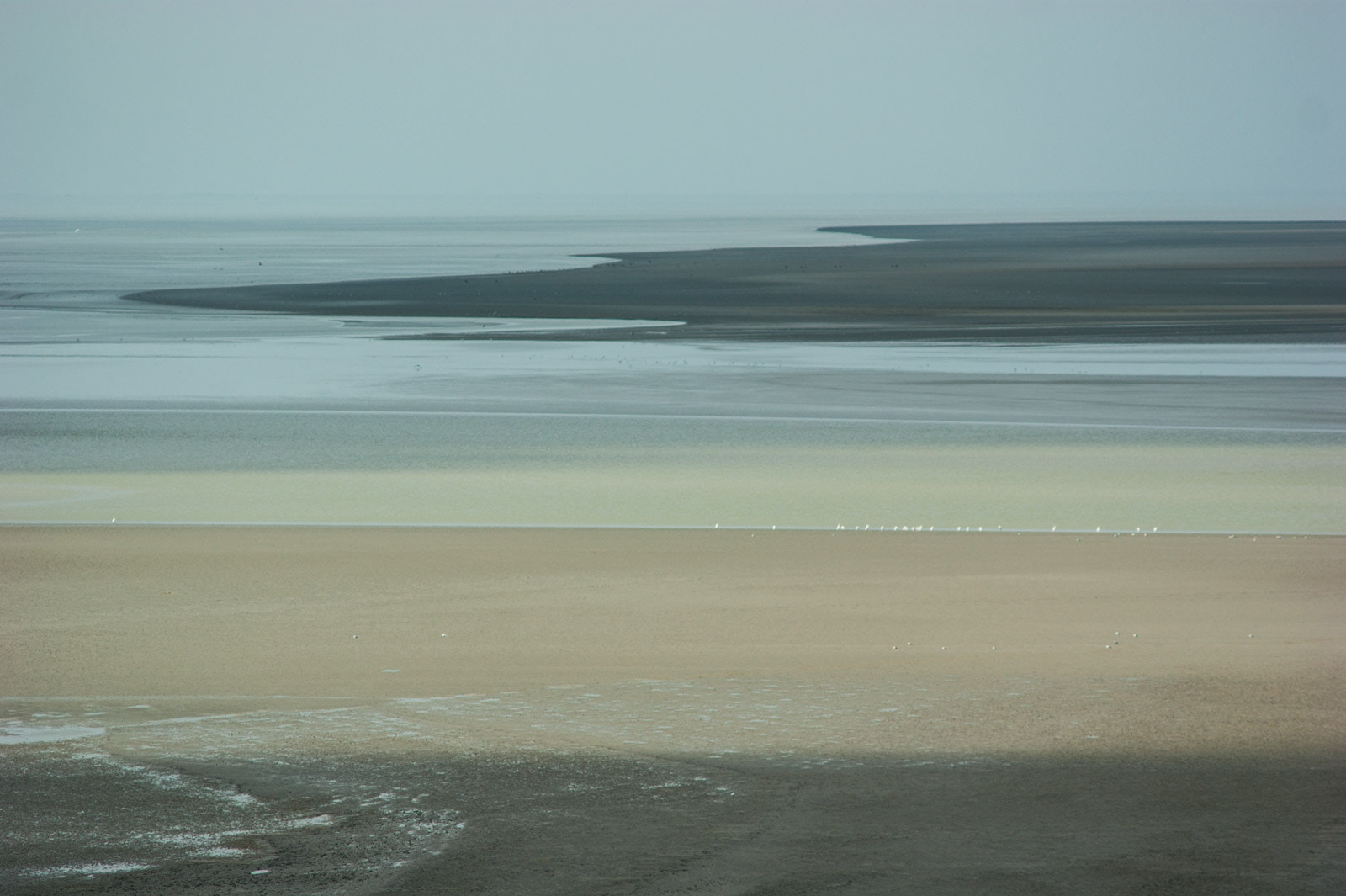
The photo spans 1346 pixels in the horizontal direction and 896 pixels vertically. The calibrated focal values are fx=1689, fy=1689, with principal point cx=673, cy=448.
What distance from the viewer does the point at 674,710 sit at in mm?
5957

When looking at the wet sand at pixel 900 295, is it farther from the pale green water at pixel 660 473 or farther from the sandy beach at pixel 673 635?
the pale green water at pixel 660 473

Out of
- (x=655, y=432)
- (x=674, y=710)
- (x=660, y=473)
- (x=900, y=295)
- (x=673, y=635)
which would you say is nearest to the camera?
(x=674, y=710)

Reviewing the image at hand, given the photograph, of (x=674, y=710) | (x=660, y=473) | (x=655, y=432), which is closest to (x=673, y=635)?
(x=674, y=710)

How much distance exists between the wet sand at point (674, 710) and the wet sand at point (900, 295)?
49.3 ft

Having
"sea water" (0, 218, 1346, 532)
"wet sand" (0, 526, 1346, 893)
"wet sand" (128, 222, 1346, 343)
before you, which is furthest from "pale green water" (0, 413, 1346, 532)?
"wet sand" (128, 222, 1346, 343)

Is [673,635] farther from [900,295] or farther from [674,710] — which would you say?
[900,295]

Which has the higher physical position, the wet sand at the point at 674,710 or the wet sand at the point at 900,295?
the wet sand at the point at 900,295

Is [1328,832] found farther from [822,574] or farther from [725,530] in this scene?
[725,530]

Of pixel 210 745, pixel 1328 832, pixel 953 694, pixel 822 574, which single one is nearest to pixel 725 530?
pixel 822 574

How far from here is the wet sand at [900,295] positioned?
24.9 m

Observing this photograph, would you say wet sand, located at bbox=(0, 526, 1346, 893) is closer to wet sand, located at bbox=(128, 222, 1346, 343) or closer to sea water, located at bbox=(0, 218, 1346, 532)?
sea water, located at bbox=(0, 218, 1346, 532)

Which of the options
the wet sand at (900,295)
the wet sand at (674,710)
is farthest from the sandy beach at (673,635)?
the wet sand at (900,295)

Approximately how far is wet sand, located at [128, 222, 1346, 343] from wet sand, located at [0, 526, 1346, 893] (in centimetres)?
1503

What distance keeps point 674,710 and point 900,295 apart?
26986mm
